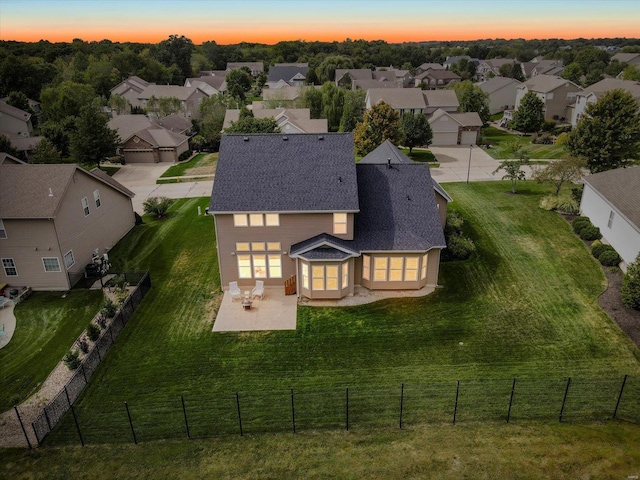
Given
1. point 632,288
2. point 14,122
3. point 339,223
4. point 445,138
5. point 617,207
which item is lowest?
point 445,138

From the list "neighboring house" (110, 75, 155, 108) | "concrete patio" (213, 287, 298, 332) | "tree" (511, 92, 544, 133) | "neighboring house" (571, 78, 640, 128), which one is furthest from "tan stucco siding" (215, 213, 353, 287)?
"neighboring house" (110, 75, 155, 108)

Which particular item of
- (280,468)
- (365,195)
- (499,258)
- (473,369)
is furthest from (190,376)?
(499,258)

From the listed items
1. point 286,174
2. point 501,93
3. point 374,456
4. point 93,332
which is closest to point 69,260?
point 93,332

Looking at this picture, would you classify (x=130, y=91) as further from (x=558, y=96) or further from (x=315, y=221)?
(x=315, y=221)

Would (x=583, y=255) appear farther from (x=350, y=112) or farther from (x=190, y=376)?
(x=350, y=112)

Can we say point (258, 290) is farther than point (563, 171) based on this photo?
No

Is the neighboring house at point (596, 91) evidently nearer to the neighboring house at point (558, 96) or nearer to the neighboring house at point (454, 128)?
the neighboring house at point (558, 96)

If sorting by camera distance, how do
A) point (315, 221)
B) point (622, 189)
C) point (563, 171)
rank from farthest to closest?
point (563, 171)
point (622, 189)
point (315, 221)

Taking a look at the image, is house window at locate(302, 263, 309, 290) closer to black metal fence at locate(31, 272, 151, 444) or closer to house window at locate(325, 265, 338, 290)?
house window at locate(325, 265, 338, 290)
